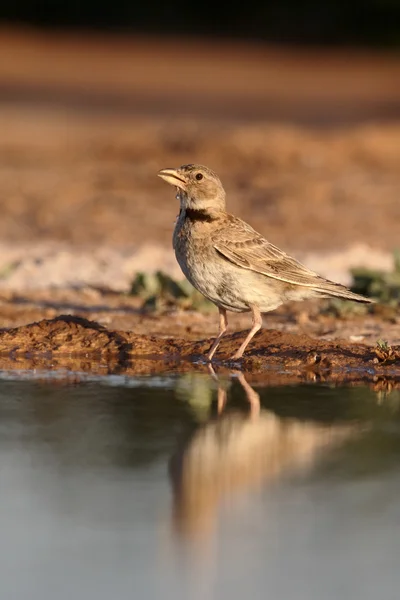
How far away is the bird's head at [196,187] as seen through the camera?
901cm

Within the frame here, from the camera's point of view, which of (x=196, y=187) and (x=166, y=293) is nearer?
(x=196, y=187)

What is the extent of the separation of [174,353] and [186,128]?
40.2 feet

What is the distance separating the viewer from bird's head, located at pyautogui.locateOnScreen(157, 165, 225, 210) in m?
9.01

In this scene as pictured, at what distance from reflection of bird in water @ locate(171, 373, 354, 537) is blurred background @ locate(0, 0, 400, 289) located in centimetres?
523

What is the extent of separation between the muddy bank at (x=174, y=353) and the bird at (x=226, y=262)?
170mm

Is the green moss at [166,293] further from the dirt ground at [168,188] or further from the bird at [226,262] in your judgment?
the bird at [226,262]

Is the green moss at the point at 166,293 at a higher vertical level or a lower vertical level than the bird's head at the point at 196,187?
lower

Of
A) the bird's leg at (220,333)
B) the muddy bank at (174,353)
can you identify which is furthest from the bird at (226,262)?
the muddy bank at (174,353)

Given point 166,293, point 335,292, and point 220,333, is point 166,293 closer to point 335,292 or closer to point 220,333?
point 220,333

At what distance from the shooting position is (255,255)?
8.93 m

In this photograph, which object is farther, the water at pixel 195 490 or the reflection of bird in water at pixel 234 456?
the reflection of bird in water at pixel 234 456

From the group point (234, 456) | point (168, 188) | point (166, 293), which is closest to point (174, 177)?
point (166, 293)

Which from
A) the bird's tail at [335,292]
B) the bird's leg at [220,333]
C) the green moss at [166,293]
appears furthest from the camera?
the green moss at [166,293]

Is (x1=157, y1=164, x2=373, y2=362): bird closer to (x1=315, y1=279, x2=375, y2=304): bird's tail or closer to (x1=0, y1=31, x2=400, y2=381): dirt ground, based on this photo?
(x1=315, y1=279, x2=375, y2=304): bird's tail
